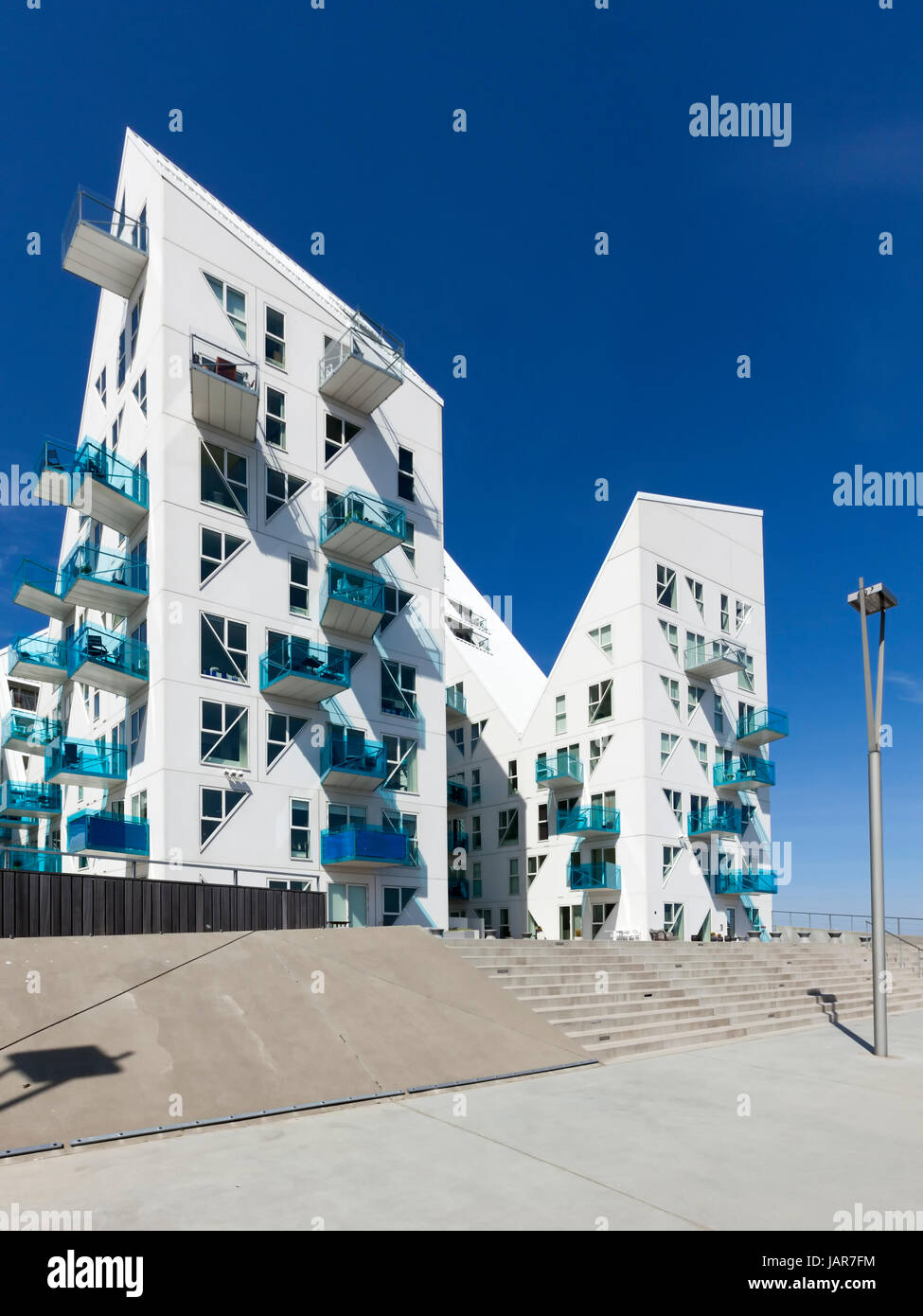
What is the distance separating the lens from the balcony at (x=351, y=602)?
1080 inches

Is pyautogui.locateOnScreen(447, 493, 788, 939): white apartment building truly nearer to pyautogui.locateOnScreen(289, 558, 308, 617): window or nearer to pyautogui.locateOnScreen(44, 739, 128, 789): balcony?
pyautogui.locateOnScreen(289, 558, 308, 617): window

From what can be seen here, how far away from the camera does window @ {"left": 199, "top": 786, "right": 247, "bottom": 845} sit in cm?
2378

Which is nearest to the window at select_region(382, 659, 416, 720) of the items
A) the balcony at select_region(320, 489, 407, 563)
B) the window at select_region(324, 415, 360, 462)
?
the balcony at select_region(320, 489, 407, 563)

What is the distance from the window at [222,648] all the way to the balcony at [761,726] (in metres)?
24.8

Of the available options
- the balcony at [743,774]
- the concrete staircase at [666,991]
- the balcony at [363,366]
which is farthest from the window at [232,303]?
the balcony at [743,774]

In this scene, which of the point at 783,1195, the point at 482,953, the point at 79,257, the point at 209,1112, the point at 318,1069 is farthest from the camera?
the point at 79,257

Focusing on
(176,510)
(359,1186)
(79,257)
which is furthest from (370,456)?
(359,1186)

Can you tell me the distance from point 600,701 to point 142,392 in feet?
71.4

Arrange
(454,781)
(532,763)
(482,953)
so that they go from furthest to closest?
(454,781) < (532,763) < (482,953)

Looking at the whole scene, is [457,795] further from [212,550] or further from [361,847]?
[212,550]

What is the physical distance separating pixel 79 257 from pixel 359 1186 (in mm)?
26543

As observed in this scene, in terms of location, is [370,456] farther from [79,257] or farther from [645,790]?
[645,790]

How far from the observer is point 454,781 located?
46781 millimetres

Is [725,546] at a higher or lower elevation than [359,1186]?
higher
